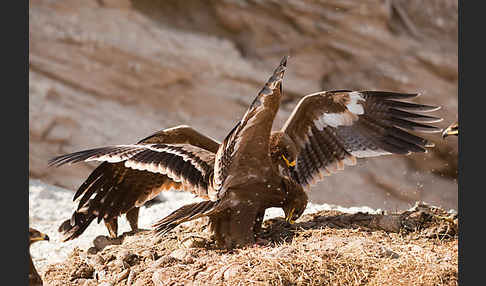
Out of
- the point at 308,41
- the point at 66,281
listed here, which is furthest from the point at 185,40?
the point at 66,281

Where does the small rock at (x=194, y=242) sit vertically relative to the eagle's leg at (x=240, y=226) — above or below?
below

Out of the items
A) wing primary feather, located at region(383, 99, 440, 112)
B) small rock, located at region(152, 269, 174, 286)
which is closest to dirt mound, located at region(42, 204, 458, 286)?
small rock, located at region(152, 269, 174, 286)

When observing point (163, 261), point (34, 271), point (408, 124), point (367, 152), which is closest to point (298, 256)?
point (163, 261)

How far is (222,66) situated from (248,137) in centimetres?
638

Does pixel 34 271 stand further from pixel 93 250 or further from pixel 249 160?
pixel 249 160

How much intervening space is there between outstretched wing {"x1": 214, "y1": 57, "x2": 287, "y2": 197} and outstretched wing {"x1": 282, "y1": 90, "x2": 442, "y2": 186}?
1133 millimetres

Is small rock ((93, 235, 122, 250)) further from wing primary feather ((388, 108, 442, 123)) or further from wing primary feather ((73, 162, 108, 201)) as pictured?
wing primary feather ((388, 108, 442, 123))

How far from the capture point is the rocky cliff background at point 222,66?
414 inches

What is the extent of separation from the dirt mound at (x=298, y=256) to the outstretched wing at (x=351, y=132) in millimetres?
476

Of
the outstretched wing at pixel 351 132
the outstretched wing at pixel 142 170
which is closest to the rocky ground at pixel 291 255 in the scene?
the outstretched wing at pixel 142 170

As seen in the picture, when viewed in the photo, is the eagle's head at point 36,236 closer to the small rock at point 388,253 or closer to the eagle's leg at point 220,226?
the eagle's leg at point 220,226

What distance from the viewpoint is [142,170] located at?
532 cm

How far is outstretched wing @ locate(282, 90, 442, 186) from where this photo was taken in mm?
5668

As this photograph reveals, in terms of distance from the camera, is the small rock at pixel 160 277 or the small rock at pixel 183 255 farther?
the small rock at pixel 183 255
